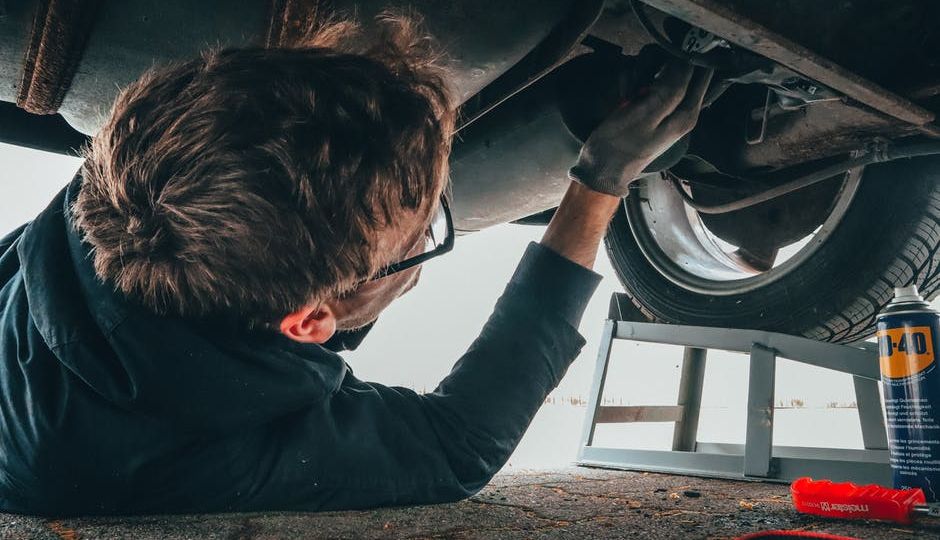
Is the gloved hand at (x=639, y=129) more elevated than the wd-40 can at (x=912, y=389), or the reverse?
the gloved hand at (x=639, y=129)

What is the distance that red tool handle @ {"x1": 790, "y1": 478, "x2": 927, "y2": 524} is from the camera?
2.88 ft

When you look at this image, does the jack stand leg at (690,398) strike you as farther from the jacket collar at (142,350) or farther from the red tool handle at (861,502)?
the jacket collar at (142,350)

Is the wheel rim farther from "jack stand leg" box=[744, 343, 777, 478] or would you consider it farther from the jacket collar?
the jacket collar

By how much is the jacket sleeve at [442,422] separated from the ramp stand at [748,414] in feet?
1.98

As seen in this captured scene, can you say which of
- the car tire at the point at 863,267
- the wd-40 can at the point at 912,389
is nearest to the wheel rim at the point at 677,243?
the car tire at the point at 863,267

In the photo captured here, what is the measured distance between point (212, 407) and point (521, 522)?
429mm

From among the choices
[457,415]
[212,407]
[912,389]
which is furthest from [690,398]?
[212,407]

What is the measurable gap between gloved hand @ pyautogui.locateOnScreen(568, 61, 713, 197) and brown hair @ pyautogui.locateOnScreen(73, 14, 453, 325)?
399mm

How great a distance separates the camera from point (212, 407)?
719 millimetres

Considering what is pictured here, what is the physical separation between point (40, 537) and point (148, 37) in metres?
0.57

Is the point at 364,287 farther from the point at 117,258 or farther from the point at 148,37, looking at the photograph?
the point at 148,37

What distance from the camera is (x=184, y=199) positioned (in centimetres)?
69

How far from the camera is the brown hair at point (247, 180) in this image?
2.28 ft

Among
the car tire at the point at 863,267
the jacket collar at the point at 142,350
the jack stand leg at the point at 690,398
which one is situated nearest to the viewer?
the jacket collar at the point at 142,350
